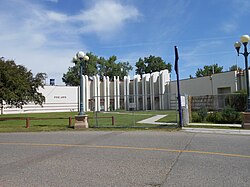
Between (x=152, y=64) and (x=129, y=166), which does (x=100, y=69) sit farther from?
(x=129, y=166)

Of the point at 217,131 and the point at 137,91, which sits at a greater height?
the point at 137,91

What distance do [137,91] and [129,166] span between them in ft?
164

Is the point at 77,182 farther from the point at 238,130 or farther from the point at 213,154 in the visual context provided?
the point at 238,130

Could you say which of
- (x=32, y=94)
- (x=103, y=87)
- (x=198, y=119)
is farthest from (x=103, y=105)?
(x=198, y=119)

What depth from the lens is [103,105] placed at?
56.9 metres

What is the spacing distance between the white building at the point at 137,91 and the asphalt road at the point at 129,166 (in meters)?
31.4

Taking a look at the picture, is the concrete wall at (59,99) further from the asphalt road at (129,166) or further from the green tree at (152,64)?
the asphalt road at (129,166)

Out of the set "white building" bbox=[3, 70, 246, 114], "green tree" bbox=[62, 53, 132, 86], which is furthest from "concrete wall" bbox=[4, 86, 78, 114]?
"green tree" bbox=[62, 53, 132, 86]

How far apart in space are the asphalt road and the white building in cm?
3142

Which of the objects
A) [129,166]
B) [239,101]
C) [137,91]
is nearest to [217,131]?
[129,166]

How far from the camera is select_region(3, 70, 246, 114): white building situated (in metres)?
41.0

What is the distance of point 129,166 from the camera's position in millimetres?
6945

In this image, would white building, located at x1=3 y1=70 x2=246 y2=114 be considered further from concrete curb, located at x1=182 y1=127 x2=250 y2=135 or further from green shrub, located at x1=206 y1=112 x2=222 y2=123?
concrete curb, located at x1=182 y1=127 x2=250 y2=135

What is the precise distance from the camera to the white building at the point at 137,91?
40969mm
